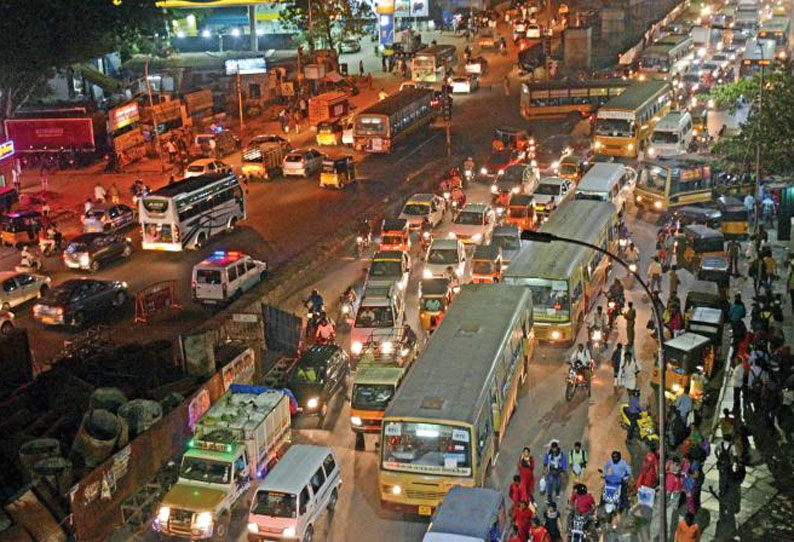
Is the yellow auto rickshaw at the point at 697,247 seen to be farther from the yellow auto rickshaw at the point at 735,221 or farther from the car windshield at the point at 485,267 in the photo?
the car windshield at the point at 485,267

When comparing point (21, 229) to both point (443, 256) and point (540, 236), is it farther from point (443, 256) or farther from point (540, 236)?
point (540, 236)

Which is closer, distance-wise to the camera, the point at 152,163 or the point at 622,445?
the point at 622,445

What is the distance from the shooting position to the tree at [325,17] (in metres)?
81.8

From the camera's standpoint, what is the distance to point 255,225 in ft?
146

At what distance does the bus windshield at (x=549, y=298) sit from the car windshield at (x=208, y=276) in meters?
10.9

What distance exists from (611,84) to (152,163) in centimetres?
2801

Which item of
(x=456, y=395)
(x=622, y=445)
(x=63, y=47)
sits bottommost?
(x=622, y=445)

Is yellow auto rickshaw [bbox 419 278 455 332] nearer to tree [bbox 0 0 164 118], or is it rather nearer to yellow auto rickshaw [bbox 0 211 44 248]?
yellow auto rickshaw [bbox 0 211 44 248]

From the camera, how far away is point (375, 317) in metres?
29.4

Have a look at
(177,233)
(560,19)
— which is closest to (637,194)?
(177,233)

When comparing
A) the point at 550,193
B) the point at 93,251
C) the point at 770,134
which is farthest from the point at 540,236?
the point at 770,134

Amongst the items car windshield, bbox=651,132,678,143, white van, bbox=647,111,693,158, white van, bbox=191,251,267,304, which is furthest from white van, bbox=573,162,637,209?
white van, bbox=191,251,267,304

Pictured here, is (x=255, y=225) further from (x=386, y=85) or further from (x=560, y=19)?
(x=560, y=19)

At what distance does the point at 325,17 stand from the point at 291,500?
67.0 meters
